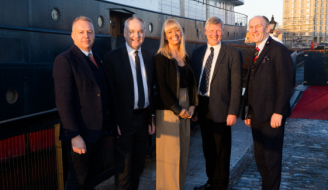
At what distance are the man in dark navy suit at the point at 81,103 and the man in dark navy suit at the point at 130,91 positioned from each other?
1.01 ft

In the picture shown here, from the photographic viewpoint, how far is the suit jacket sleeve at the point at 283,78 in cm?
303

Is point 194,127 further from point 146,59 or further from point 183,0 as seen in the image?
point 183,0

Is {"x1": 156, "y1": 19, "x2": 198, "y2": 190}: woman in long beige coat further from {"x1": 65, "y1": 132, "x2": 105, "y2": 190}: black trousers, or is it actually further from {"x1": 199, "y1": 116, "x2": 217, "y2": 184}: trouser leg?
{"x1": 65, "y1": 132, "x2": 105, "y2": 190}: black trousers

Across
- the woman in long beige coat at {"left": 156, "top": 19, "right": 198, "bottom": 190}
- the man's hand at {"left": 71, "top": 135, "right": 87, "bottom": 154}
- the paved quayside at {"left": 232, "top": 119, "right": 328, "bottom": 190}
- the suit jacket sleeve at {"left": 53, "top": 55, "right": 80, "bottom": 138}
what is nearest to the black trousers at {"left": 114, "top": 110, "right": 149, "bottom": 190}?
the woman in long beige coat at {"left": 156, "top": 19, "right": 198, "bottom": 190}

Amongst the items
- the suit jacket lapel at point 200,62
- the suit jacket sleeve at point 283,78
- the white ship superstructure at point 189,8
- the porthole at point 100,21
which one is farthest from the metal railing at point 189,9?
the suit jacket sleeve at point 283,78

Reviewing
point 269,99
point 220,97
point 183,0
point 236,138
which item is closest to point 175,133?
point 220,97

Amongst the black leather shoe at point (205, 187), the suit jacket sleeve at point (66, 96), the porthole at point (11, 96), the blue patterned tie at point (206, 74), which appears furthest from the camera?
the porthole at point (11, 96)

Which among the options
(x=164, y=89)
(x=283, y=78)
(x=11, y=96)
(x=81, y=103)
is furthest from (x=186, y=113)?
(x=11, y=96)

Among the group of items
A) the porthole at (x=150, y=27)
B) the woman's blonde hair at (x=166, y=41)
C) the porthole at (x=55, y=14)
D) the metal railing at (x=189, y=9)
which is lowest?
the woman's blonde hair at (x=166, y=41)

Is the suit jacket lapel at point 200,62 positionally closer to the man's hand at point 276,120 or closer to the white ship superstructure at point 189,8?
the man's hand at point 276,120

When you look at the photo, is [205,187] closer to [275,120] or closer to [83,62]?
[275,120]

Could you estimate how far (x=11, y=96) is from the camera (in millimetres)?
5777

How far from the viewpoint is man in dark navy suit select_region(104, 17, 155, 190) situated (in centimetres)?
302

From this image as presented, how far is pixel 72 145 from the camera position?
2459 millimetres
